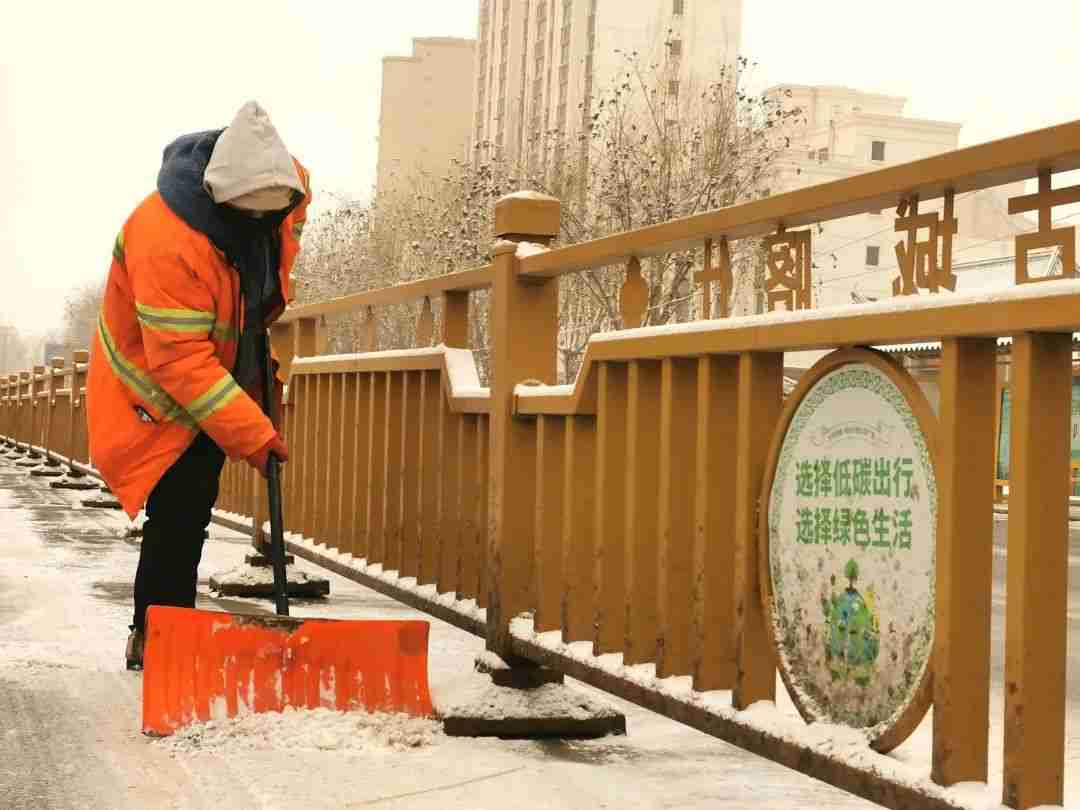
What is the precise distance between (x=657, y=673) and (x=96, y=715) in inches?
61.5

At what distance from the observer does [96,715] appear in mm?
4305

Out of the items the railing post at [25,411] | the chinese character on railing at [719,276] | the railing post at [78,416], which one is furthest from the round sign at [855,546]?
the railing post at [25,411]

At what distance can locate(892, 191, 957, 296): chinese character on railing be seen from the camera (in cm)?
266

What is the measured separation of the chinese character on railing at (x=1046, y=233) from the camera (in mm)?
2375

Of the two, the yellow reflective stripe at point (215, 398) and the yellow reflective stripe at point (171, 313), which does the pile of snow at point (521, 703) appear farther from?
the yellow reflective stripe at point (171, 313)

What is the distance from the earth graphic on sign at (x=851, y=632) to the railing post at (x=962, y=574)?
0.75ft

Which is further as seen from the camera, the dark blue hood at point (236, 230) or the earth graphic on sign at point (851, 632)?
the dark blue hood at point (236, 230)

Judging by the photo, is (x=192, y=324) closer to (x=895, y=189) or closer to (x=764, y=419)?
(x=764, y=419)

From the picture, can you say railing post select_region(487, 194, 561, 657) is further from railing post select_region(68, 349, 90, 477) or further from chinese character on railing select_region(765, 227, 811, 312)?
railing post select_region(68, 349, 90, 477)

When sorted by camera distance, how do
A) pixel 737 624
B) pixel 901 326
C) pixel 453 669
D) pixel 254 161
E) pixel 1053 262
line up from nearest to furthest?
pixel 1053 262 < pixel 901 326 < pixel 737 624 < pixel 254 161 < pixel 453 669

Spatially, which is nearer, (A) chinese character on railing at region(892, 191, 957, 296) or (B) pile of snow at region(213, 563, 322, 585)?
(A) chinese character on railing at region(892, 191, 957, 296)

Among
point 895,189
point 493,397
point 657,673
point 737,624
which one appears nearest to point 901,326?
point 895,189

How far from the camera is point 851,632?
2889mm

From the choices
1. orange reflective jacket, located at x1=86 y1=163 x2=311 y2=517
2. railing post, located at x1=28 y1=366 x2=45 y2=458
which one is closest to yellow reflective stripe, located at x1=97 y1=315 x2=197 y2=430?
orange reflective jacket, located at x1=86 y1=163 x2=311 y2=517
